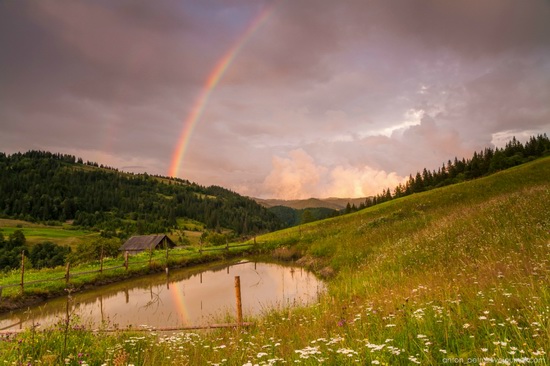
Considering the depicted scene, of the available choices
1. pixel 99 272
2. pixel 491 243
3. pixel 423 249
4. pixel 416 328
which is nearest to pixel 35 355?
pixel 416 328

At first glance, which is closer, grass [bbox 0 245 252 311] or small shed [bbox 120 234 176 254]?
grass [bbox 0 245 252 311]

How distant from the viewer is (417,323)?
19.3 ft

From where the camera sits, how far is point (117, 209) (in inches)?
7785

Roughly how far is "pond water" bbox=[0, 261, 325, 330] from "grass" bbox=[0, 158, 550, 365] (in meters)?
4.50

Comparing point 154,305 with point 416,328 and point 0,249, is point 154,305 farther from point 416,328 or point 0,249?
point 0,249

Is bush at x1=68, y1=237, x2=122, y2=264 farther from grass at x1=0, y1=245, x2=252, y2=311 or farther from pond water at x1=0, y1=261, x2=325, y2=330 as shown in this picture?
pond water at x1=0, y1=261, x2=325, y2=330

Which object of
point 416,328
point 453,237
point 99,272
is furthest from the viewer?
point 99,272

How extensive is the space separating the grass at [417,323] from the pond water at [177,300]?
4.50 metres

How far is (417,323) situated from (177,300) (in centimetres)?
1959

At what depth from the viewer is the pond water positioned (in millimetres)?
16594

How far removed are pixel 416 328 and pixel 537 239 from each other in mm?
5987

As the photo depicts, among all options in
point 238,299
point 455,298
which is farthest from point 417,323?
point 238,299

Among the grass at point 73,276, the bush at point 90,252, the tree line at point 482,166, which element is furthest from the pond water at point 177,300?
the tree line at point 482,166

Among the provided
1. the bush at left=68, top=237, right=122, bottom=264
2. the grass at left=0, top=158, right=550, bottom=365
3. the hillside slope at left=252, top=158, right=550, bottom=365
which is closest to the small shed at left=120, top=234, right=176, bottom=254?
the bush at left=68, top=237, right=122, bottom=264
